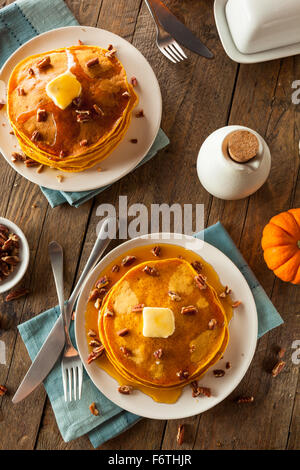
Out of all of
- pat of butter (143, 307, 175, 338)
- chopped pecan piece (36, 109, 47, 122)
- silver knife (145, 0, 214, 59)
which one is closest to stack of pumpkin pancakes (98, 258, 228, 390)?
pat of butter (143, 307, 175, 338)

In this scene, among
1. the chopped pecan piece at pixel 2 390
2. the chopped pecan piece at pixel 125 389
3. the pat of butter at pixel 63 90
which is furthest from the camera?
the chopped pecan piece at pixel 2 390

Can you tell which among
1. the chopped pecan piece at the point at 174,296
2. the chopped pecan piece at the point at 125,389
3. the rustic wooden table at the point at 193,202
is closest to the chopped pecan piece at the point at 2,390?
the rustic wooden table at the point at 193,202

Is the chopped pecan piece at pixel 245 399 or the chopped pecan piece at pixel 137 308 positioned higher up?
the chopped pecan piece at pixel 137 308

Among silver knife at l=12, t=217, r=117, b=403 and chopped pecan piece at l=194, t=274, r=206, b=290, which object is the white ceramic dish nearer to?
chopped pecan piece at l=194, t=274, r=206, b=290

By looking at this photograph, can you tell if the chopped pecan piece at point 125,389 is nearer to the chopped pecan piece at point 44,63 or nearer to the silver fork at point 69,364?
the silver fork at point 69,364

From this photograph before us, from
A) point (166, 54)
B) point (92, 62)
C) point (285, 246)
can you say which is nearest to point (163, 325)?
point (285, 246)
